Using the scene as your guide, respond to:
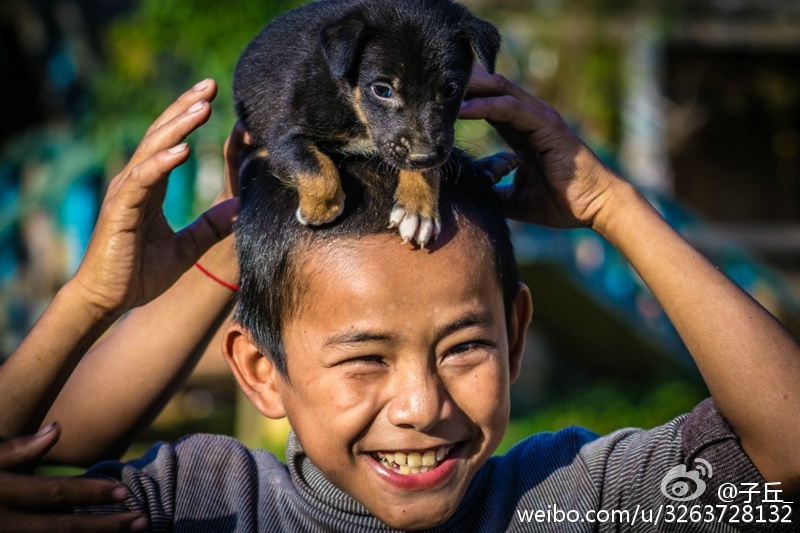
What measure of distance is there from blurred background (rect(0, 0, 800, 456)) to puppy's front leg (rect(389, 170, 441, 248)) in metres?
4.22

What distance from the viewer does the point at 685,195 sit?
15219mm

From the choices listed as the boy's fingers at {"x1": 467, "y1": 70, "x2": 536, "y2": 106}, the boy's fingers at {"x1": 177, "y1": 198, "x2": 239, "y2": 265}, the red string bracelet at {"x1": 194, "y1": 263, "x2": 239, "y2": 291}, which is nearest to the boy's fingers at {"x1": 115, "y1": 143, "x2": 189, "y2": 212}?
the boy's fingers at {"x1": 177, "y1": 198, "x2": 239, "y2": 265}

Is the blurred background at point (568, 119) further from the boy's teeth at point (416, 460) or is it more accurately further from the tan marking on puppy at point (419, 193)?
the boy's teeth at point (416, 460)

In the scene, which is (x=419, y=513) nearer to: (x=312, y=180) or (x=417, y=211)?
(x=417, y=211)

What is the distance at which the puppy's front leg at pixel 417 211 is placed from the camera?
7.85ft

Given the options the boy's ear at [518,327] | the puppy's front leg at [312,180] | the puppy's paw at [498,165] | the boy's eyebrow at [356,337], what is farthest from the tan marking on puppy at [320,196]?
the boy's ear at [518,327]

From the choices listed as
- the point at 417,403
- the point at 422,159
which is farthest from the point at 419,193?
the point at 417,403

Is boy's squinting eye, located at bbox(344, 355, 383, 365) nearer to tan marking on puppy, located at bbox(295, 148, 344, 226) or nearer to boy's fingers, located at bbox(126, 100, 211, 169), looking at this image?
tan marking on puppy, located at bbox(295, 148, 344, 226)

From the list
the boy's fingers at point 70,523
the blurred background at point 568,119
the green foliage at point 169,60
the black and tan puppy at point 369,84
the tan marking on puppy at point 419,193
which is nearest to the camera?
the boy's fingers at point 70,523

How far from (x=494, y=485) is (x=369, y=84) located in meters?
1.37

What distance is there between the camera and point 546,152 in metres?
2.61

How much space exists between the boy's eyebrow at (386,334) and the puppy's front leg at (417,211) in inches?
8.6

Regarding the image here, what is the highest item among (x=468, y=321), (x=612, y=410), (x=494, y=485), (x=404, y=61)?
(x=404, y=61)

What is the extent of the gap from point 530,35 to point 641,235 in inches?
381
